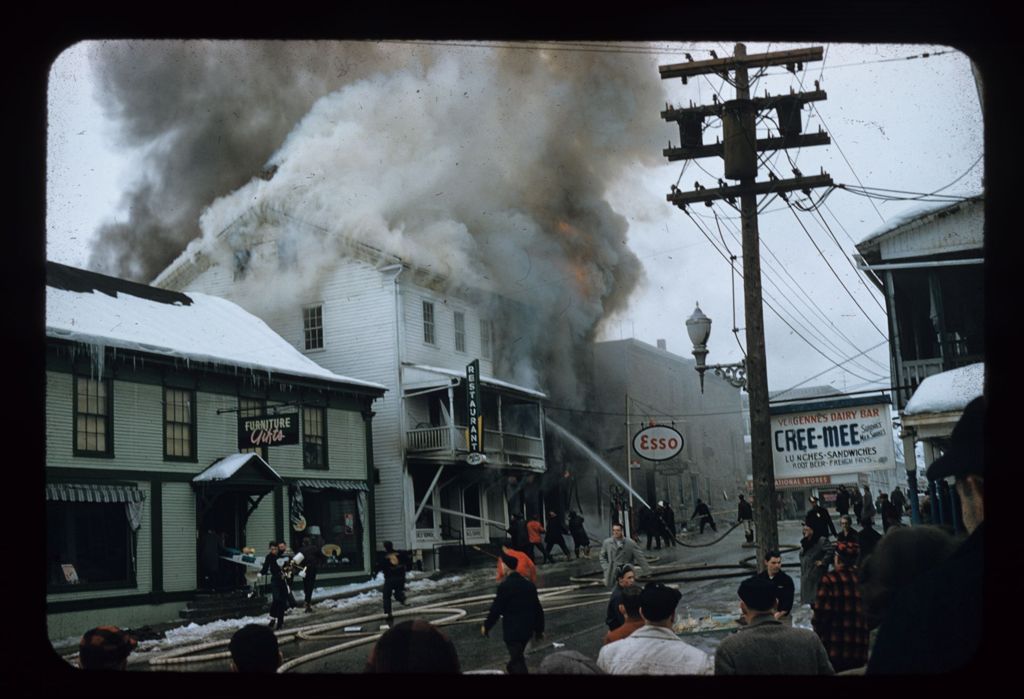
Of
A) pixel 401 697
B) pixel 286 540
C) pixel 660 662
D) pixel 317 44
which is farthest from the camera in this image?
pixel 286 540

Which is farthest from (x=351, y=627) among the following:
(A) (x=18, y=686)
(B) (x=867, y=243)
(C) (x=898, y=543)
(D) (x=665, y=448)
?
(B) (x=867, y=243)

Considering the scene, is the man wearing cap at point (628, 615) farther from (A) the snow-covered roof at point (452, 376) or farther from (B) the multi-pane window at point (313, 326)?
(B) the multi-pane window at point (313, 326)

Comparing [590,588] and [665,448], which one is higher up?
[665,448]

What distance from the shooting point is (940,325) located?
200 inches

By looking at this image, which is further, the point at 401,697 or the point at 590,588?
the point at 590,588

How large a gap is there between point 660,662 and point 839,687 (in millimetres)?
603

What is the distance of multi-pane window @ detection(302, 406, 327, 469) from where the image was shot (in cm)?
506

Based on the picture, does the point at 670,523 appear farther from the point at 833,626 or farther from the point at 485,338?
the point at 485,338

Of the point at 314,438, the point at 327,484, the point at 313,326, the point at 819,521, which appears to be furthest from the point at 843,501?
the point at 313,326

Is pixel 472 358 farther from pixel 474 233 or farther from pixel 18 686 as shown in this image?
pixel 18 686

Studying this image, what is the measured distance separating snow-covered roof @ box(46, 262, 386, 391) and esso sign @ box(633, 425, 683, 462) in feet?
4.77

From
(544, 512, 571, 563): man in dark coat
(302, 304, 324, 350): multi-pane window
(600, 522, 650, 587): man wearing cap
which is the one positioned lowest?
(600, 522, 650, 587): man wearing cap

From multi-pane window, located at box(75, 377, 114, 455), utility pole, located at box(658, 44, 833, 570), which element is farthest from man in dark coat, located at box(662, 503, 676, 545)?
multi-pane window, located at box(75, 377, 114, 455)

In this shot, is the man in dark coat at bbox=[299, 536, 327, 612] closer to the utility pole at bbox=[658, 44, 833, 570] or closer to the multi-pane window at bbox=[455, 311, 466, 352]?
the multi-pane window at bbox=[455, 311, 466, 352]
